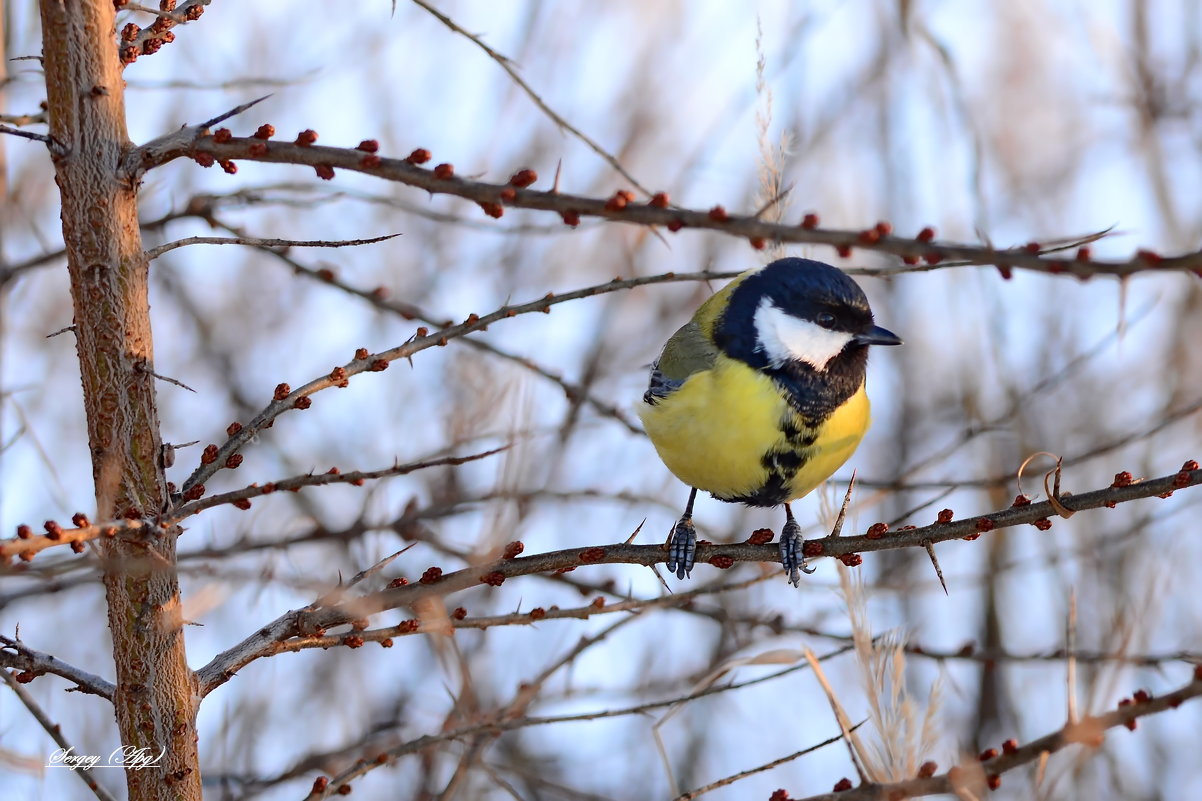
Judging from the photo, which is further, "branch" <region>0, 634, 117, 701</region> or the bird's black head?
the bird's black head

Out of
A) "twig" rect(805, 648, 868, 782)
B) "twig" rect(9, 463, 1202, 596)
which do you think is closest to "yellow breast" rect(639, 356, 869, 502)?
"twig" rect(9, 463, 1202, 596)

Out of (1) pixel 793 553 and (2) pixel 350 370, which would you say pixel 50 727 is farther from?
(1) pixel 793 553

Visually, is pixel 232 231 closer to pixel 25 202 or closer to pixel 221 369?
pixel 25 202

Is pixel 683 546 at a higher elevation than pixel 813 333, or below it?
below

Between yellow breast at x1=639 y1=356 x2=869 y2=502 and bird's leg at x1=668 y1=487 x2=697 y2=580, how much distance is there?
0.61ft

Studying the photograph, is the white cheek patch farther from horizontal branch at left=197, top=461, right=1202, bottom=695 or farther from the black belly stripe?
horizontal branch at left=197, top=461, right=1202, bottom=695

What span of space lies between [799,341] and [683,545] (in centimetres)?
63

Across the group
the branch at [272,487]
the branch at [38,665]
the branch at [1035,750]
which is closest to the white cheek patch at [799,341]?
the branch at [272,487]

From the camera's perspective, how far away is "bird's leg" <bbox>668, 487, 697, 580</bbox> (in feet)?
9.14

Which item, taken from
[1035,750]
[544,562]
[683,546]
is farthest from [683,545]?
[1035,750]

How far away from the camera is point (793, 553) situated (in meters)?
2.61

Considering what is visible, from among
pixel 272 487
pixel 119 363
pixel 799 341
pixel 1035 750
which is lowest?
pixel 1035 750

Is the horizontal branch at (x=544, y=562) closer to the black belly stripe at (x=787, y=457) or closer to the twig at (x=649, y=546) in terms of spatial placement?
the twig at (x=649, y=546)

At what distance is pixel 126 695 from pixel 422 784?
80.8 inches
